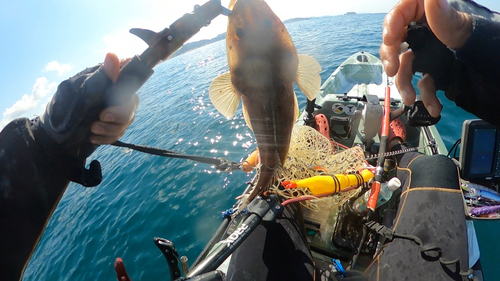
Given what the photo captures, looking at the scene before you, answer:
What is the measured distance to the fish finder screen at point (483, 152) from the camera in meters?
3.68

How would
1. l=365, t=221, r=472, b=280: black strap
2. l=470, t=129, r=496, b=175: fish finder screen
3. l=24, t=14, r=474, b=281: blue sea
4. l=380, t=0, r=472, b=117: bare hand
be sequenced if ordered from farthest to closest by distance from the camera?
l=24, t=14, r=474, b=281: blue sea < l=470, t=129, r=496, b=175: fish finder screen < l=365, t=221, r=472, b=280: black strap < l=380, t=0, r=472, b=117: bare hand

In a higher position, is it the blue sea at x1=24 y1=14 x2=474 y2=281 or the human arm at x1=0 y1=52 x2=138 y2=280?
the human arm at x1=0 y1=52 x2=138 y2=280

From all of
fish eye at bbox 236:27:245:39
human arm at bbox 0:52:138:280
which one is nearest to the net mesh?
fish eye at bbox 236:27:245:39

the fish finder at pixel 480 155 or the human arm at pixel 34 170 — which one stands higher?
the human arm at pixel 34 170

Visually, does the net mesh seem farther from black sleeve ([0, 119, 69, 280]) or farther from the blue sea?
the blue sea

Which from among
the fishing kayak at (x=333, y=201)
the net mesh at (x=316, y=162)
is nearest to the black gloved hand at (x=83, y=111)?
the fishing kayak at (x=333, y=201)

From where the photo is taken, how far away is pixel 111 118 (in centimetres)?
159

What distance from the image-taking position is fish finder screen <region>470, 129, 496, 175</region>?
145 inches

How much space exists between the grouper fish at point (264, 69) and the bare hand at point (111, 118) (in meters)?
1.16

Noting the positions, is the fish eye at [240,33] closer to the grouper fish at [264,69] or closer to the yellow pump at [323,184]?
the grouper fish at [264,69]

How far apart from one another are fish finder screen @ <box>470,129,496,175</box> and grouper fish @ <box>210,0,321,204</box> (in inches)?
128

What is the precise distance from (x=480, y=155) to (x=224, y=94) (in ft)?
14.4

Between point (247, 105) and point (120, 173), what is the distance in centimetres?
1209

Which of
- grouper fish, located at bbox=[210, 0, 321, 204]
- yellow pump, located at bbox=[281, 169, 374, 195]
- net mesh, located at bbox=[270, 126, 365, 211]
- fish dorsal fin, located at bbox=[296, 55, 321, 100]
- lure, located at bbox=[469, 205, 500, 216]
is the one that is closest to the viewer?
grouper fish, located at bbox=[210, 0, 321, 204]
